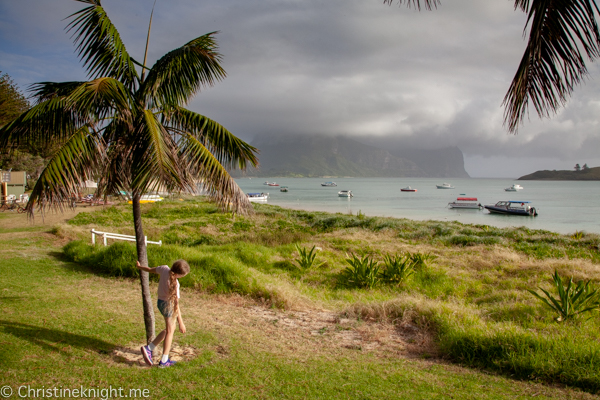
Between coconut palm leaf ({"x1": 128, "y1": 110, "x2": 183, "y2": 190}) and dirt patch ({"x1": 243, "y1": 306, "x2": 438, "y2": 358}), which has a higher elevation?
coconut palm leaf ({"x1": 128, "y1": 110, "x2": 183, "y2": 190})

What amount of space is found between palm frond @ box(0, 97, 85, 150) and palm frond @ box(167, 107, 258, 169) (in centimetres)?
132

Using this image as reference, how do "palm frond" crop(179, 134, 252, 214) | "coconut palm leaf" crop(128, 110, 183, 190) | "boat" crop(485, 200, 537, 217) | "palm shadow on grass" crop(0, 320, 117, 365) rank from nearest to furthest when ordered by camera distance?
"coconut palm leaf" crop(128, 110, 183, 190) → "palm shadow on grass" crop(0, 320, 117, 365) → "palm frond" crop(179, 134, 252, 214) → "boat" crop(485, 200, 537, 217)

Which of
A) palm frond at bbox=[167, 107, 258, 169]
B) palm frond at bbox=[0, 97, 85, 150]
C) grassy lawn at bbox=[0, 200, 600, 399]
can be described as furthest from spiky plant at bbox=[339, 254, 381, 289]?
palm frond at bbox=[0, 97, 85, 150]

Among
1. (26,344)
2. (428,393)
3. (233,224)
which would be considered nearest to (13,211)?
(233,224)

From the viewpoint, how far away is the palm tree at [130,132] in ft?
13.8

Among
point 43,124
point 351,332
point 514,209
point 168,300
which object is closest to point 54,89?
point 43,124

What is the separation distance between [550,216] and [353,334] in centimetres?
5643

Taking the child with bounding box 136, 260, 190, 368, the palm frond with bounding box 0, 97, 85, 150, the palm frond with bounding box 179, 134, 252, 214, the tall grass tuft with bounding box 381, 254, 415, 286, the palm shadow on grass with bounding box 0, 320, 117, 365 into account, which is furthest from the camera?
the tall grass tuft with bounding box 381, 254, 415, 286

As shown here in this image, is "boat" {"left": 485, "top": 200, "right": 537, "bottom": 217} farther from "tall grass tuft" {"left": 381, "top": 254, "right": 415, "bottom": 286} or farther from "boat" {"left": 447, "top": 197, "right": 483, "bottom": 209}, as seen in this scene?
"tall grass tuft" {"left": 381, "top": 254, "right": 415, "bottom": 286}

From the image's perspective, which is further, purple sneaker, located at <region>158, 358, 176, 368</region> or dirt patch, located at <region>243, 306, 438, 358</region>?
dirt patch, located at <region>243, 306, 438, 358</region>

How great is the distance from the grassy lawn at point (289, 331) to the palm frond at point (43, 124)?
2.53m

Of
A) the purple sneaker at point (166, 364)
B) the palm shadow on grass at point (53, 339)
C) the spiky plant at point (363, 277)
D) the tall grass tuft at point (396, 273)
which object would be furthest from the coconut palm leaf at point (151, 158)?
the tall grass tuft at point (396, 273)

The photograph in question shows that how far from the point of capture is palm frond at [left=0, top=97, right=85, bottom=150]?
4297mm

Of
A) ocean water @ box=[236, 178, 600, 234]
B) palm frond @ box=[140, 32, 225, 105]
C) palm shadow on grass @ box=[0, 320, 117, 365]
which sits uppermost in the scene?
palm frond @ box=[140, 32, 225, 105]
